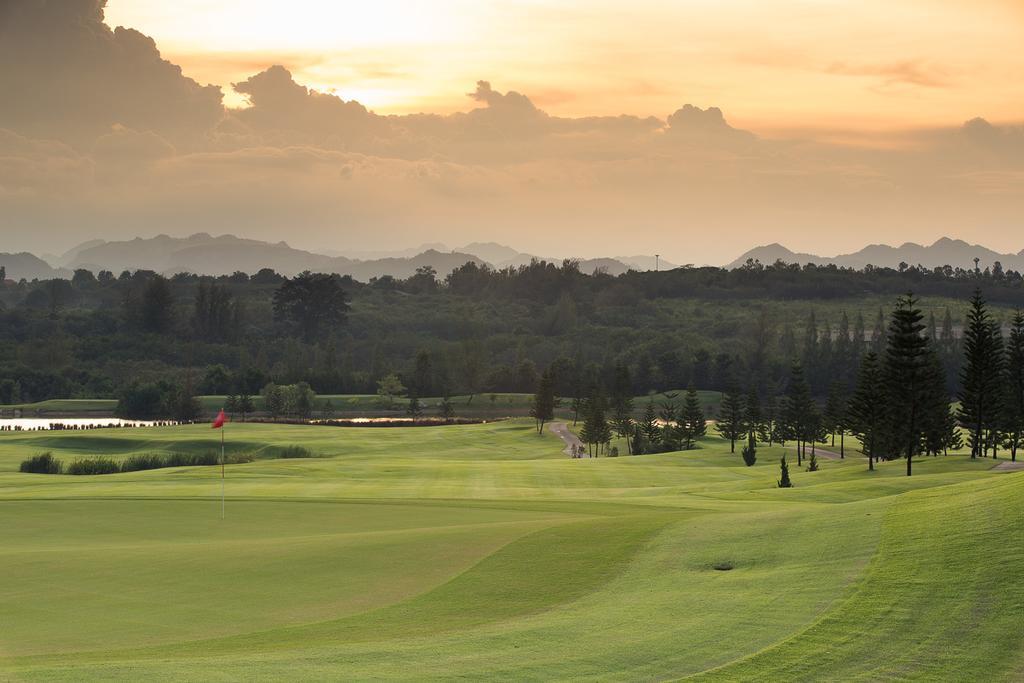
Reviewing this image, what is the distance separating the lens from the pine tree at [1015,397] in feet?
223

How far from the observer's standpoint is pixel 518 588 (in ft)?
80.1

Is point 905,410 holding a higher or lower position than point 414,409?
higher

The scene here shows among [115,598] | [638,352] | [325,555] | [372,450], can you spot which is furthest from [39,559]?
[638,352]

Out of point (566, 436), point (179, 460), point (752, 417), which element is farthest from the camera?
point (566, 436)

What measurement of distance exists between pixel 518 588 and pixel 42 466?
192 ft

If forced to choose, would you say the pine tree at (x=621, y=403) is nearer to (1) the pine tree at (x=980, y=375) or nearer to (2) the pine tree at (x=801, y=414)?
(2) the pine tree at (x=801, y=414)

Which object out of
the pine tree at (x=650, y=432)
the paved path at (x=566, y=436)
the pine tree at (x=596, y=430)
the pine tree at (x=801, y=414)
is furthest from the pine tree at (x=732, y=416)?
the paved path at (x=566, y=436)

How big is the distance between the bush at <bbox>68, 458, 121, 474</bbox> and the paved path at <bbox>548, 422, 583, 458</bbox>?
1665 inches

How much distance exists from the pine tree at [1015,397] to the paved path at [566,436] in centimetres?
3915

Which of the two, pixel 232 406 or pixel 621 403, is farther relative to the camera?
pixel 232 406

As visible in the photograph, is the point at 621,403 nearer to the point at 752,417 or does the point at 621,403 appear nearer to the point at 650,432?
the point at 650,432

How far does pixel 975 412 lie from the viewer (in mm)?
67375

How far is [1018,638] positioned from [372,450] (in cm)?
8283

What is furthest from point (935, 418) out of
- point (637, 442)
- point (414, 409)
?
point (414, 409)
